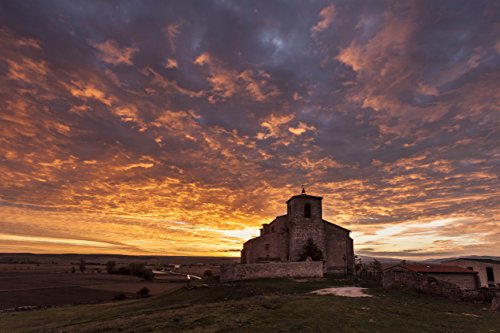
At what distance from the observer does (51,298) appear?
52.1 m

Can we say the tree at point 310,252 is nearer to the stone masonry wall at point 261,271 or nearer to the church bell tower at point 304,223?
the church bell tower at point 304,223

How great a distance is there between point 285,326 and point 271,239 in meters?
43.4

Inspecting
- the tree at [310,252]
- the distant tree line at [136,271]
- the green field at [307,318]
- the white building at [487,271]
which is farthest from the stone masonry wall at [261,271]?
→ the distant tree line at [136,271]

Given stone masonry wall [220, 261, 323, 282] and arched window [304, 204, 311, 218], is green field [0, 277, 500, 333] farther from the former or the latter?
arched window [304, 204, 311, 218]

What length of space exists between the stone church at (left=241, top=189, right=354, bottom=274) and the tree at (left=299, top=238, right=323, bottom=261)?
183 millimetres

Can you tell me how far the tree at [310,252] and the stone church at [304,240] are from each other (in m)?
0.18

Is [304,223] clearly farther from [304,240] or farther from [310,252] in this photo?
[310,252]

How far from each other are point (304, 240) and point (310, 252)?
2.30 metres

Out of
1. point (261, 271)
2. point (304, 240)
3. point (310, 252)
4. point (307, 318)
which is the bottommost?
point (307, 318)

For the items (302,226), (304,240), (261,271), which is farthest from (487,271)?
(261,271)

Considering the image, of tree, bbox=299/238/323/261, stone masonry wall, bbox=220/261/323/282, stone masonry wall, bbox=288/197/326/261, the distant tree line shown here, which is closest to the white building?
tree, bbox=299/238/323/261

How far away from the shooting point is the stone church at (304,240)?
58.0 m

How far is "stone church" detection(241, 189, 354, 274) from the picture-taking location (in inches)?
2283

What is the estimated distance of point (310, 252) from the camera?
2224 inches
